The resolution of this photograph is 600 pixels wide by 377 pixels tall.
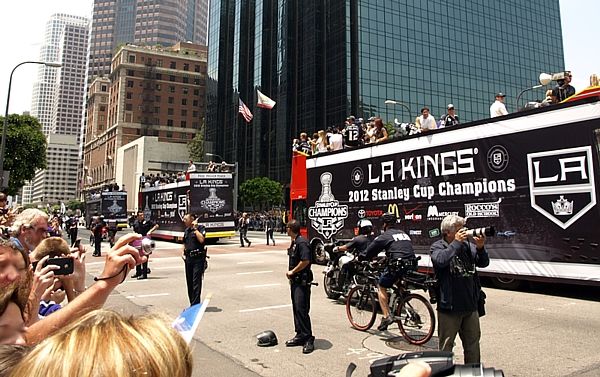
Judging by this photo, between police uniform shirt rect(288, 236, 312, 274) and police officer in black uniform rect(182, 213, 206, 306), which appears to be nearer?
police uniform shirt rect(288, 236, 312, 274)

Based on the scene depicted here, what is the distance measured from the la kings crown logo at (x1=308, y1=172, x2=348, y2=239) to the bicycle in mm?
7397

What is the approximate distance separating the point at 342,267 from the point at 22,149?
3890 centimetres

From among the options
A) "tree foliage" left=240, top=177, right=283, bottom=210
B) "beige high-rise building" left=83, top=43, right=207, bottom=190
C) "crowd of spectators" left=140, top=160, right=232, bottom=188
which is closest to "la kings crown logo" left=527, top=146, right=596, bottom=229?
"crowd of spectators" left=140, top=160, right=232, bottom=188

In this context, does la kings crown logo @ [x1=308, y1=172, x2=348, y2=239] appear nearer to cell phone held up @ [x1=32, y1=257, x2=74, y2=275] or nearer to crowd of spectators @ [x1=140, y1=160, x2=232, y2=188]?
crowd of spectators @ [x1=140, y1=160, x2=232, y2=188]

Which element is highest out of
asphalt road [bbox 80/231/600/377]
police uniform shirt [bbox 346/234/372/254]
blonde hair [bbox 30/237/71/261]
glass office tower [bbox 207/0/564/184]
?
glass office tower [bbox 207/0/564/184]

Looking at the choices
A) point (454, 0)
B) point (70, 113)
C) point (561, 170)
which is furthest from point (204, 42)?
point (561, 170)

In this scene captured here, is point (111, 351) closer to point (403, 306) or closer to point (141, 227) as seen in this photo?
point (403, 306)

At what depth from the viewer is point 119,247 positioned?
2.21 metres

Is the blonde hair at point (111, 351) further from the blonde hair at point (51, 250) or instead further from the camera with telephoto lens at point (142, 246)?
the blonde hair at point (51, 250)

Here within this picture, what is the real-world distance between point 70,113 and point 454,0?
173 m

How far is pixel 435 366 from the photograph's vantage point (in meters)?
1.40

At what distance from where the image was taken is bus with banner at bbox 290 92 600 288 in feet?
27.9

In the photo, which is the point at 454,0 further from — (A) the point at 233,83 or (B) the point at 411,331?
(B) the point at 411,331

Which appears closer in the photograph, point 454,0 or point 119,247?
point 119,247
